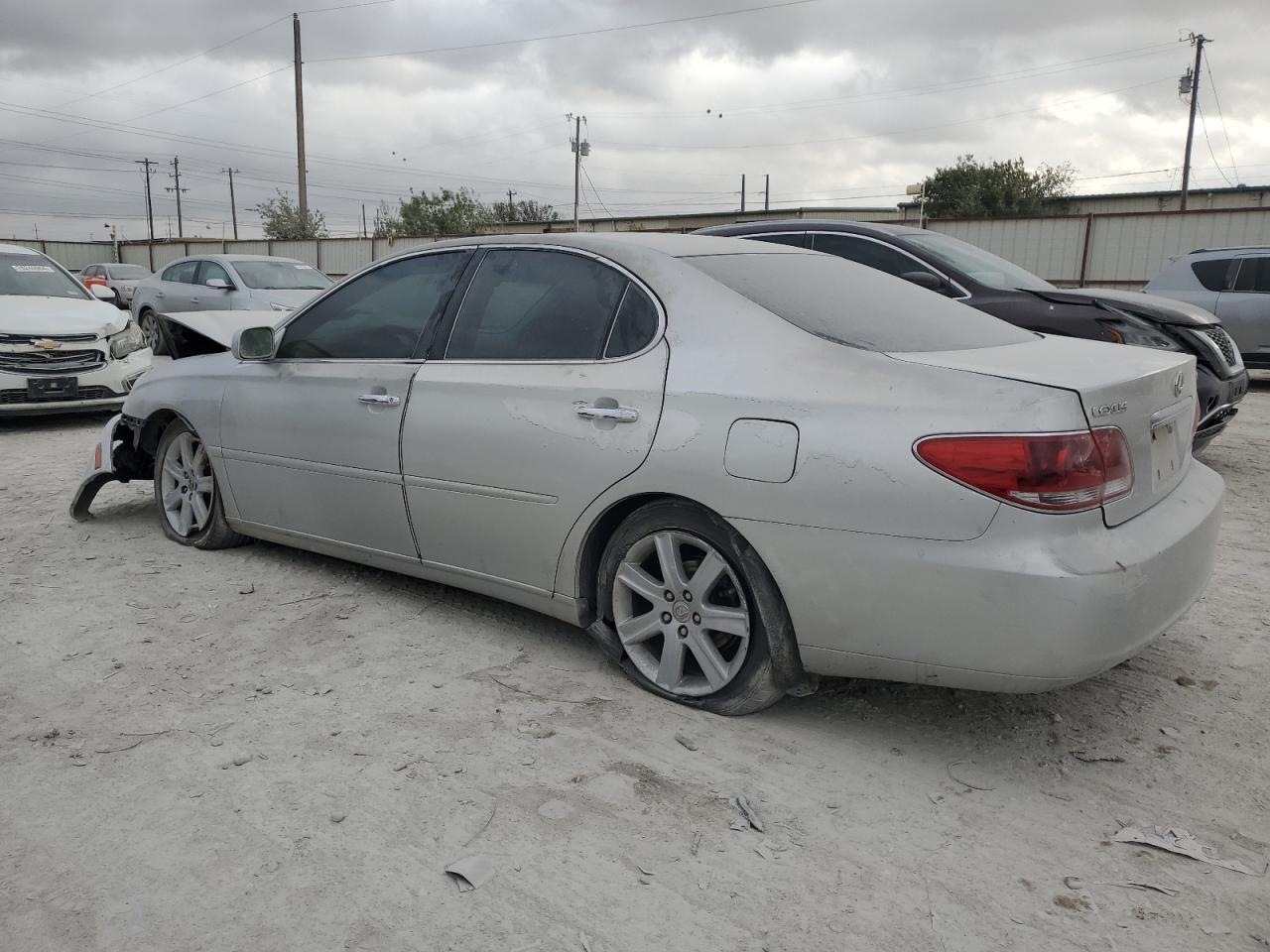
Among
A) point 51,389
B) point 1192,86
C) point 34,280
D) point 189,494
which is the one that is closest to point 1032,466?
point 189,494

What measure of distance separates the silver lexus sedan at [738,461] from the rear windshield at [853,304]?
17 mm

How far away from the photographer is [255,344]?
451 cm

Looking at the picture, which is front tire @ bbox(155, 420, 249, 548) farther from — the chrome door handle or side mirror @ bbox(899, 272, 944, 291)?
side mirror @ bbox(899, 272, 944, 291)

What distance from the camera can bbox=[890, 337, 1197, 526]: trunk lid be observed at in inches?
107

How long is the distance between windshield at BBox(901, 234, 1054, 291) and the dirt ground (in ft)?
11.4

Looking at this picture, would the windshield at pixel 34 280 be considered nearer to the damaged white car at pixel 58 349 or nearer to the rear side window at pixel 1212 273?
the damaged white car at pixel 58 349

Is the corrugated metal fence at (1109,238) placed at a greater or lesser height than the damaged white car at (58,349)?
greater

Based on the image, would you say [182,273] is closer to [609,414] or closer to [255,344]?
[255,344]

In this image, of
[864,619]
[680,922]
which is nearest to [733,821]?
[680,922]

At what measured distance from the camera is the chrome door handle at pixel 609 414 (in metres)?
3.24

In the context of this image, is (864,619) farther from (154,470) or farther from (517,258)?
(154,470)

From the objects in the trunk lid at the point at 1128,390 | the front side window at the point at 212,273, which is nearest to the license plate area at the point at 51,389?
the front side window at the point at 212,273

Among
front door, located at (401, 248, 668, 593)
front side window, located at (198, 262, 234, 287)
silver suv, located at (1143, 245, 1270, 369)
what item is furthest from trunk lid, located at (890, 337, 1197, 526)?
front side window, located at (198, 262, 234, 287)

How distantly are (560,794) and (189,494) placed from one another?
3156mm
